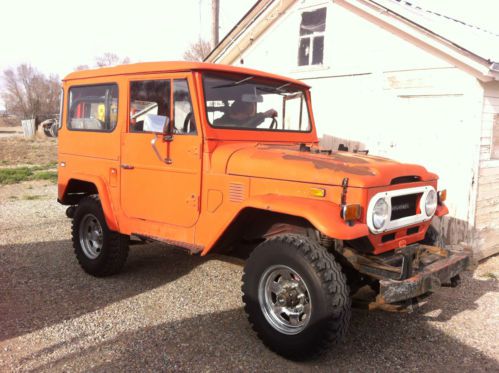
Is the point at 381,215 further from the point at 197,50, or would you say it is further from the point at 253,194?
the point at 197,50

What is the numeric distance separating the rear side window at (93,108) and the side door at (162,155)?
1.04 feet

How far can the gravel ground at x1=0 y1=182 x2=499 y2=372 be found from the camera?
3551 millimetres

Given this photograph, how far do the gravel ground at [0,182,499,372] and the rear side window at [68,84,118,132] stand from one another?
1778 millimetres

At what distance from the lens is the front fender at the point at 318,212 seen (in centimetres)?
317

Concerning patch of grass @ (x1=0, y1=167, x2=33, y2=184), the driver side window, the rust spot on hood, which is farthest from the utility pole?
the rust spot on hood

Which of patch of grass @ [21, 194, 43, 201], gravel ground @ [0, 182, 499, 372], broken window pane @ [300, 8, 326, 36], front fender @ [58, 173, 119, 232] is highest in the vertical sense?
broken window pane @ [300, 8, 326, 36]

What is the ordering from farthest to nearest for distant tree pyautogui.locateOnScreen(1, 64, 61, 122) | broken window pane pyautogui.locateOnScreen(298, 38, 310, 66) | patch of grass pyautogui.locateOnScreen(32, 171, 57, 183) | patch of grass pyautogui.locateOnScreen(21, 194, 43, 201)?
distant tree pyautogui.locateOnScreen(1, 64, 61, 122) < patch of grass pyautogui.locateOnScreen(32, 171, 57, 183) < patch of grass pyautogui.locateOnScreen(21, 194, 43, 201) < broken window pane pyautogui.locateOnScreen(298, 38, 310, 66)

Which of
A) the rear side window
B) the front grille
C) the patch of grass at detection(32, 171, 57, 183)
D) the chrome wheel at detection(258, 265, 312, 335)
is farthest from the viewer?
the patch of grass at detection(32, 171, 57, 183)

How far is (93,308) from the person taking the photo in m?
4.46

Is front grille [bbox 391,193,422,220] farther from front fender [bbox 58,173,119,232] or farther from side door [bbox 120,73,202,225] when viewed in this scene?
front fender [bbox 58,173,119,232]

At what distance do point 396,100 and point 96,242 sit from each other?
16.2ft

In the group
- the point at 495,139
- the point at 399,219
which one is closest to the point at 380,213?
Result: the point at 399,219

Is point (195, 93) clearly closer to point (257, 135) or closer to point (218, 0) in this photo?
point (257, 135)

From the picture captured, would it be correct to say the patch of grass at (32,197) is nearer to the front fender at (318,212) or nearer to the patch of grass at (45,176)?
the patch of grass at (45,176)
